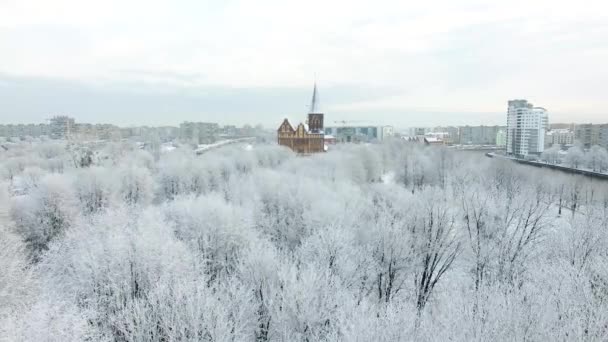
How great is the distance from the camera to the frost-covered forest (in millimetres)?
10281

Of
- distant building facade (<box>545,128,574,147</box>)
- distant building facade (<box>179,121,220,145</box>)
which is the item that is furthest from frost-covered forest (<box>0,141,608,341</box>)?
distant building facade (<box>545,128,574,147</box>)

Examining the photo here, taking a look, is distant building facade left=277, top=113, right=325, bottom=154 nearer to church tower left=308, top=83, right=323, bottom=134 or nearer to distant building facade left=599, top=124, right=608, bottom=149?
church tower left=308, top=83, right=323, bottom=134

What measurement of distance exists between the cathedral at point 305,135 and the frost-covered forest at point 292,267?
2945 cm

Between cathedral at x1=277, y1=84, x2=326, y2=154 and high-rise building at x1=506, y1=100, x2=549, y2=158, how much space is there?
5013 cm

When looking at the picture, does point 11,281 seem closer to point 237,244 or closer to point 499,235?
point 237,244

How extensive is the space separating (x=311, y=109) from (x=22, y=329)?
205 ft

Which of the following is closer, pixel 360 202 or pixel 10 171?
pixel 360 202

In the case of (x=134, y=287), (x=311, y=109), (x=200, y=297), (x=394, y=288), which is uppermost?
(x=311, y=109)

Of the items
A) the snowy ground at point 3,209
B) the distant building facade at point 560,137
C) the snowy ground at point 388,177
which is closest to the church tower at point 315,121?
the snowy ground at point 388,177

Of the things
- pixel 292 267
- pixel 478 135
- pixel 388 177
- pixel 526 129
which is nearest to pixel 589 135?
pixel 526 129

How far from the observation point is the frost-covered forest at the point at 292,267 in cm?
1028

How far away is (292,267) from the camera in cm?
1432

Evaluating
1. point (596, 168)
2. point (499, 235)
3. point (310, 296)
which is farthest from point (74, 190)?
point (596, 168)

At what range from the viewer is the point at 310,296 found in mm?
12992
